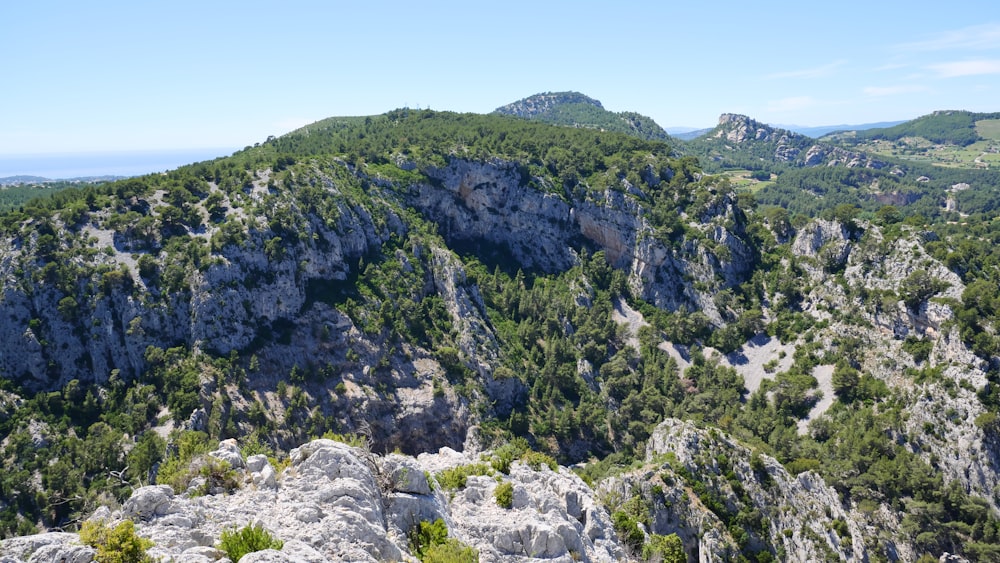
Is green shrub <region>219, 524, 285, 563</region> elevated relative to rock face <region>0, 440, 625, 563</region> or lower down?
elevated

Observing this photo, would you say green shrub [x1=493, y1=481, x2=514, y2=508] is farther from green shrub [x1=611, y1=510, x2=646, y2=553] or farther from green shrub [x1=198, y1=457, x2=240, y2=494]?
green shrub [x1=198, y1=457, x2=240, y2=494]

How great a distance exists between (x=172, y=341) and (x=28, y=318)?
18073mm

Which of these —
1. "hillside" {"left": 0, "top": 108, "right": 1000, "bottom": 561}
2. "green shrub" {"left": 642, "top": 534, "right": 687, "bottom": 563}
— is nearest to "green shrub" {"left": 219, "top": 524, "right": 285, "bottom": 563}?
"hillside" {"left": 0, "top": 108, "right": 1000, "bottom": 561}

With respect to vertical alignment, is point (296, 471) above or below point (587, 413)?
above

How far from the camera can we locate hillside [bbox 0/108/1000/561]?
3922cm

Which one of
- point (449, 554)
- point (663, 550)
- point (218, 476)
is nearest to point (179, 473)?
point (218, 476)

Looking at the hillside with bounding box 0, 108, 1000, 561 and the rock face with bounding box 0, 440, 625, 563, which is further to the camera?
the hillside with bounding box 0, 108, 1000, 561

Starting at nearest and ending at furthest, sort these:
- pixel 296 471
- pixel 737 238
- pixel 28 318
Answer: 1. pixel 296 471
2. pixel 28 318
3. pixel 737 238

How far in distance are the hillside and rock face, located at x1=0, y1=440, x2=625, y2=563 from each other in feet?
0.58

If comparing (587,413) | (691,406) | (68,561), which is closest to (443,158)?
(587,413)

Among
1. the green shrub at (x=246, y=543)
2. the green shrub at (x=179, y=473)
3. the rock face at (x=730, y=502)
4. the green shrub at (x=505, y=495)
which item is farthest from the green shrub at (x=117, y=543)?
the rock face at (x=730, y=502)

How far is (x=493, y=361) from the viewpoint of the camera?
9956 cm

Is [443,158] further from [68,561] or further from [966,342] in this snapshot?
[68,561]

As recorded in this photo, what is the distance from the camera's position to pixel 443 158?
13312 centimetres
